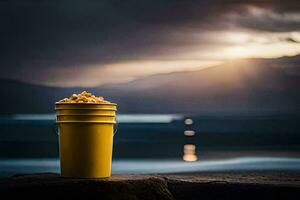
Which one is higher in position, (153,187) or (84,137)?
(84,137)

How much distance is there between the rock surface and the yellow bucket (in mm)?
166

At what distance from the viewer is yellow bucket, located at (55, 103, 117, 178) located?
18.3ft

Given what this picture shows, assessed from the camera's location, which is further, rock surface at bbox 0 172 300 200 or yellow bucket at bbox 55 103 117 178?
yellow bucket at bbox 55 103 117 178

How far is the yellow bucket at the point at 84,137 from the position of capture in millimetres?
5590

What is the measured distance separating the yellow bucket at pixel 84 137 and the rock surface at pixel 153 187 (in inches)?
6.5

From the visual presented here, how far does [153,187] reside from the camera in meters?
5.62

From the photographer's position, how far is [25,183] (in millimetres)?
5422

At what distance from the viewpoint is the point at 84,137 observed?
18.4 feet

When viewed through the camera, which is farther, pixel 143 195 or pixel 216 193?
pixel 216 193

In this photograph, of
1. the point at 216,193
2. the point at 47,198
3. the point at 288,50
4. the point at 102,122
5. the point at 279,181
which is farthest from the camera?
the point at 288,50

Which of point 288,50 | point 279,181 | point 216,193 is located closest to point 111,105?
point 216,193

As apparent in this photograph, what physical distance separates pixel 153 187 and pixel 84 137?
72 centimetres

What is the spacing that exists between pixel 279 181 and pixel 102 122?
1992 mm

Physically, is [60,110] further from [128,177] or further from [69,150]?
[128,177]
